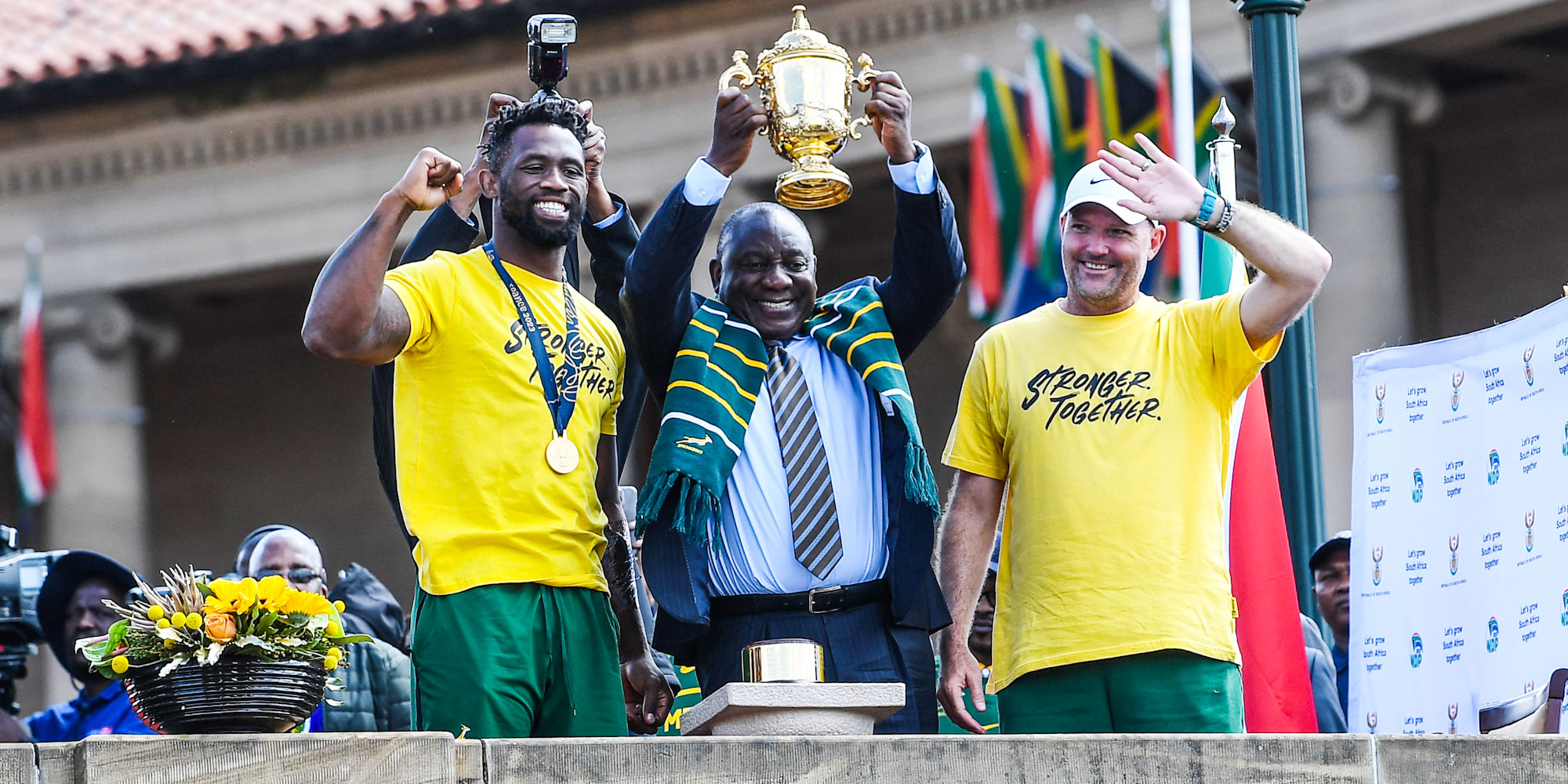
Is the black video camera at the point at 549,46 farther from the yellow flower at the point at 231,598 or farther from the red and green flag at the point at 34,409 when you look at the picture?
the red and green flag at the point at 34,409

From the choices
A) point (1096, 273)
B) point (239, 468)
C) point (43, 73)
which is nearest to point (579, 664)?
point (1096, 273)

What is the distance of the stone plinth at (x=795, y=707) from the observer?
15.5 ft

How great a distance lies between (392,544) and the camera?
1543 cm

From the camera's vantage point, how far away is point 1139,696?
537cm

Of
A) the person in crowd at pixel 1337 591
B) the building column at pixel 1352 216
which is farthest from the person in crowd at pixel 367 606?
the building column at pixel 1352 216

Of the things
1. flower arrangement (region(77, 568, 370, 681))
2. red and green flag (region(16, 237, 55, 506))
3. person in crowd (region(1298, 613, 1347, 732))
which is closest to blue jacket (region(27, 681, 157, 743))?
flower arrangement (region(77, 568, 370, 681))

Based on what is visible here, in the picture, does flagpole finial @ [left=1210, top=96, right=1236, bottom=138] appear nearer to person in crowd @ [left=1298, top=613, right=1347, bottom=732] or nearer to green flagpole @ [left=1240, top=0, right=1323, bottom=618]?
green flagpole @ [left=1240, top=0, right=1323, bottom=618]

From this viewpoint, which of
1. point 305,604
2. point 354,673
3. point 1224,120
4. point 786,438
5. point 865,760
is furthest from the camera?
point 354,673

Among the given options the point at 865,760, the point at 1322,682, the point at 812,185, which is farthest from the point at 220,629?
the point at 1322,682

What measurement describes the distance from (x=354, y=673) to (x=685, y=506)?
6.81 feet

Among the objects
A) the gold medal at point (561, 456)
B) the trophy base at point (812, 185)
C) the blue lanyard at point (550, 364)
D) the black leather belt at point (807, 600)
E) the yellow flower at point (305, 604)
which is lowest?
the black leather belt at point (807, 600)

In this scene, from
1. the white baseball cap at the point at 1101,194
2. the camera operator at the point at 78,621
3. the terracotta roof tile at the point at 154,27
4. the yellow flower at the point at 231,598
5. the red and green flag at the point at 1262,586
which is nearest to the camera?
the yellow flower at the point at 231,598

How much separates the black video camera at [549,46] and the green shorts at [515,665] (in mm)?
1383

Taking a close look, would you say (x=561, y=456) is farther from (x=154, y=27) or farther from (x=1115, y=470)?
(x=154, y=27)
